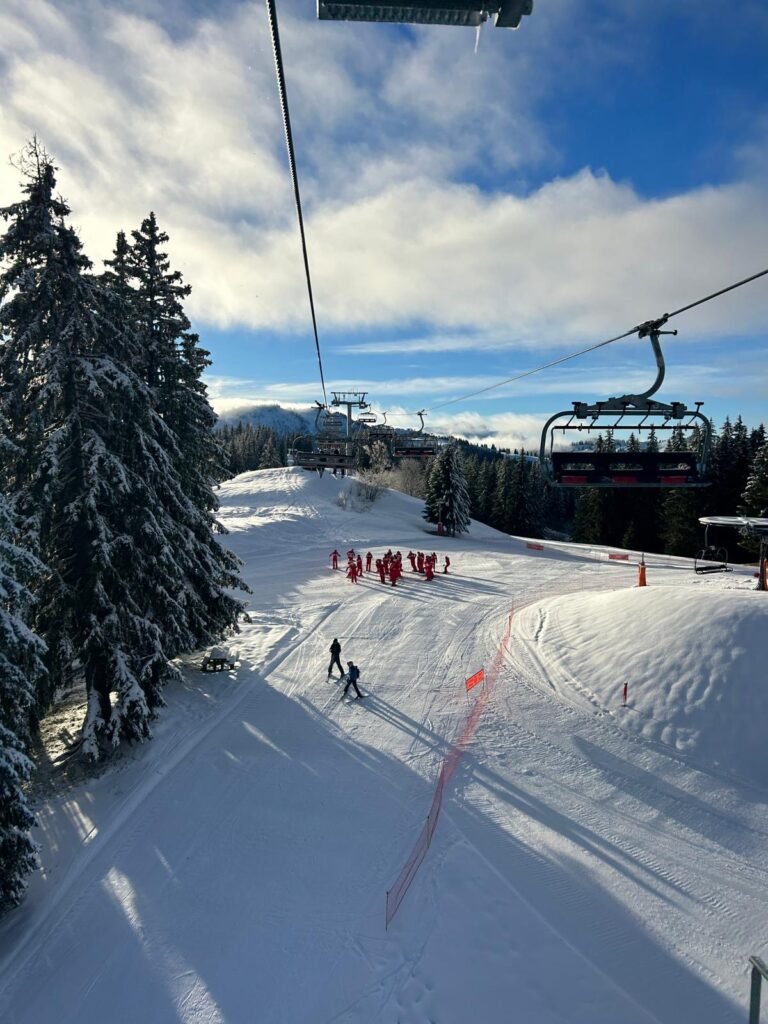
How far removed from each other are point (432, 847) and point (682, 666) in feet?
28.1

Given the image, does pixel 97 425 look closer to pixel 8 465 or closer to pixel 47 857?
pixel 8 465

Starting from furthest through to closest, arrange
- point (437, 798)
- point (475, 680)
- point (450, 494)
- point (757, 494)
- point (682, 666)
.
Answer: point (450, 494), point (757, 494), point (475, 680), point (682, 666), point (437, 798)

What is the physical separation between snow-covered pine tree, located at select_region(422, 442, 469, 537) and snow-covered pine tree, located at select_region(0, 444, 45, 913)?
41.2 metres

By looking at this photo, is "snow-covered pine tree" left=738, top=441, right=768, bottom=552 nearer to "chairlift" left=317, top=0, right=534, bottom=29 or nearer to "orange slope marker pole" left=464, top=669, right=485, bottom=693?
"orange slope marker pole" left=464, top=669, right=485, bottom=693

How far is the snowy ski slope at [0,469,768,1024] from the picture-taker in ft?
19.3

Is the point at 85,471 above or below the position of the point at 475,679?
above

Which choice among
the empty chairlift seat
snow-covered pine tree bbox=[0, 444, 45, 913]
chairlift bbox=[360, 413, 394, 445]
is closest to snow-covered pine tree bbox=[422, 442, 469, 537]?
chairlift bbox=[360, 413, 394, 445]

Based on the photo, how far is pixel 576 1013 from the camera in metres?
5.46

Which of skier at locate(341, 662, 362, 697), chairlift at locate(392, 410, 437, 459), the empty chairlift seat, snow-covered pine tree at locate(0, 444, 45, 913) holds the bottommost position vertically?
skier at locate(341, 662, 362, 697)

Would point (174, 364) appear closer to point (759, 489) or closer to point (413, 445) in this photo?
point (413, 445)

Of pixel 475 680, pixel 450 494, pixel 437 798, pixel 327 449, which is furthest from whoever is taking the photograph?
pixel 450 494

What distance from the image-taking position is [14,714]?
7.99m

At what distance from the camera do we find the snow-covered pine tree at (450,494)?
157 feet

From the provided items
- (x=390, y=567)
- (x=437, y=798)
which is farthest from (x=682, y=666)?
(x=390, y=567)
